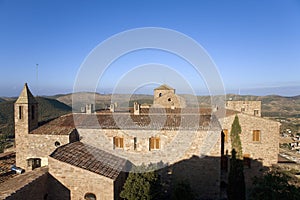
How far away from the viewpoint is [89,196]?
12.0 metres

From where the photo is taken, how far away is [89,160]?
1333 centimetres

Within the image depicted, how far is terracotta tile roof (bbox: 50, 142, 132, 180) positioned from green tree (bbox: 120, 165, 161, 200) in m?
0.99

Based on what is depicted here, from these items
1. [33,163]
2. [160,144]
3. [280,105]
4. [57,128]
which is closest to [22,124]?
[57,128]

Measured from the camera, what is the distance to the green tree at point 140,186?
38.8ft

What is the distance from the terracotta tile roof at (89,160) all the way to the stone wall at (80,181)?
259mm

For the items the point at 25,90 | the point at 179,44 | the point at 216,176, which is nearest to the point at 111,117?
the point at 25,90

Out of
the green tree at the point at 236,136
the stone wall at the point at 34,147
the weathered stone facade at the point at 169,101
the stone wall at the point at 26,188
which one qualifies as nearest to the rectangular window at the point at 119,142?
the stone wall at the point at 34,147

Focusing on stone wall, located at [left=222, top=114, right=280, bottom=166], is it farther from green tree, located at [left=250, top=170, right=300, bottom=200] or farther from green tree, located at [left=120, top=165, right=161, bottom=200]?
green tree, located at [left=120, top=165, right=161, bottom=200]

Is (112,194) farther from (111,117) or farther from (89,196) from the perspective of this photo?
(111,117)

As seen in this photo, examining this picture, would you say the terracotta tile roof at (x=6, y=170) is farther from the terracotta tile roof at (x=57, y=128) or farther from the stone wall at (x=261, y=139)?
the stone wall at (x=261, y=139)

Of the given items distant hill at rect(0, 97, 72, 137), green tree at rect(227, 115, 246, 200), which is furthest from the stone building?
distant hill at rect(0, 97, 72, 137)

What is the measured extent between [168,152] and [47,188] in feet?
28.2

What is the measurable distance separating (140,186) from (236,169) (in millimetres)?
9212

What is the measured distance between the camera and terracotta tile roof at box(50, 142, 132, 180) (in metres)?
12.3
